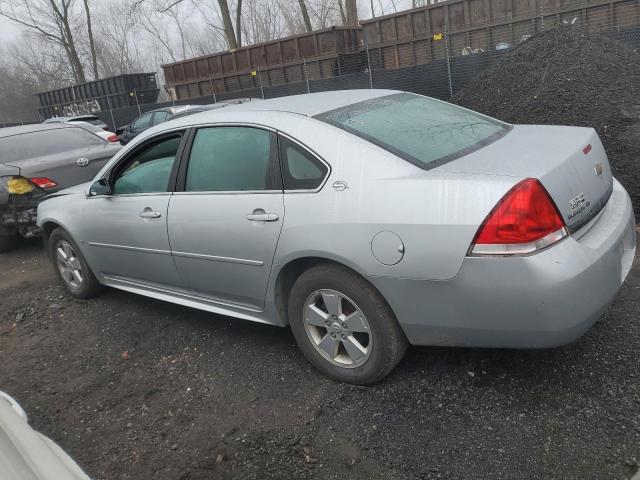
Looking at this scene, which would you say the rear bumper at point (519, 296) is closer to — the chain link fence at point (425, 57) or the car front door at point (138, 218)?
the car front door at point (138, 218)

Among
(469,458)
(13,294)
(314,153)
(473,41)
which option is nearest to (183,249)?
(314,153)

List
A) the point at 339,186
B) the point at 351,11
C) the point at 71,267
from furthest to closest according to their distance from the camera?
the point at 351,11
the point at 71,267
the point at 339,186

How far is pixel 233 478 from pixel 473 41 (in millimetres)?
14401

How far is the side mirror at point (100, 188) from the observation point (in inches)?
165

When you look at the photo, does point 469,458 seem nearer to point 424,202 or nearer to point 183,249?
point 424,202

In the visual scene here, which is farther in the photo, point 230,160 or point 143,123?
point 143,123

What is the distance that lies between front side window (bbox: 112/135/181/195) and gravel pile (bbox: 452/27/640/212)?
4.34 meters

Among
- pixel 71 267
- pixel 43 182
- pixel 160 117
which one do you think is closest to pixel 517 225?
pixel 71 267

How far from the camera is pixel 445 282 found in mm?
2518

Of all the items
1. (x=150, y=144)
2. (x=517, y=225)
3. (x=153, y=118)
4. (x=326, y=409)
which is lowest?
(x=326, y=409)

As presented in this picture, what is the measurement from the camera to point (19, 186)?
6348 millimetres

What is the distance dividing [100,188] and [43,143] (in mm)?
3513

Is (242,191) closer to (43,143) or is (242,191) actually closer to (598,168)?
(598,168)

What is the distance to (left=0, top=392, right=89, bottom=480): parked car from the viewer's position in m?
1.48
